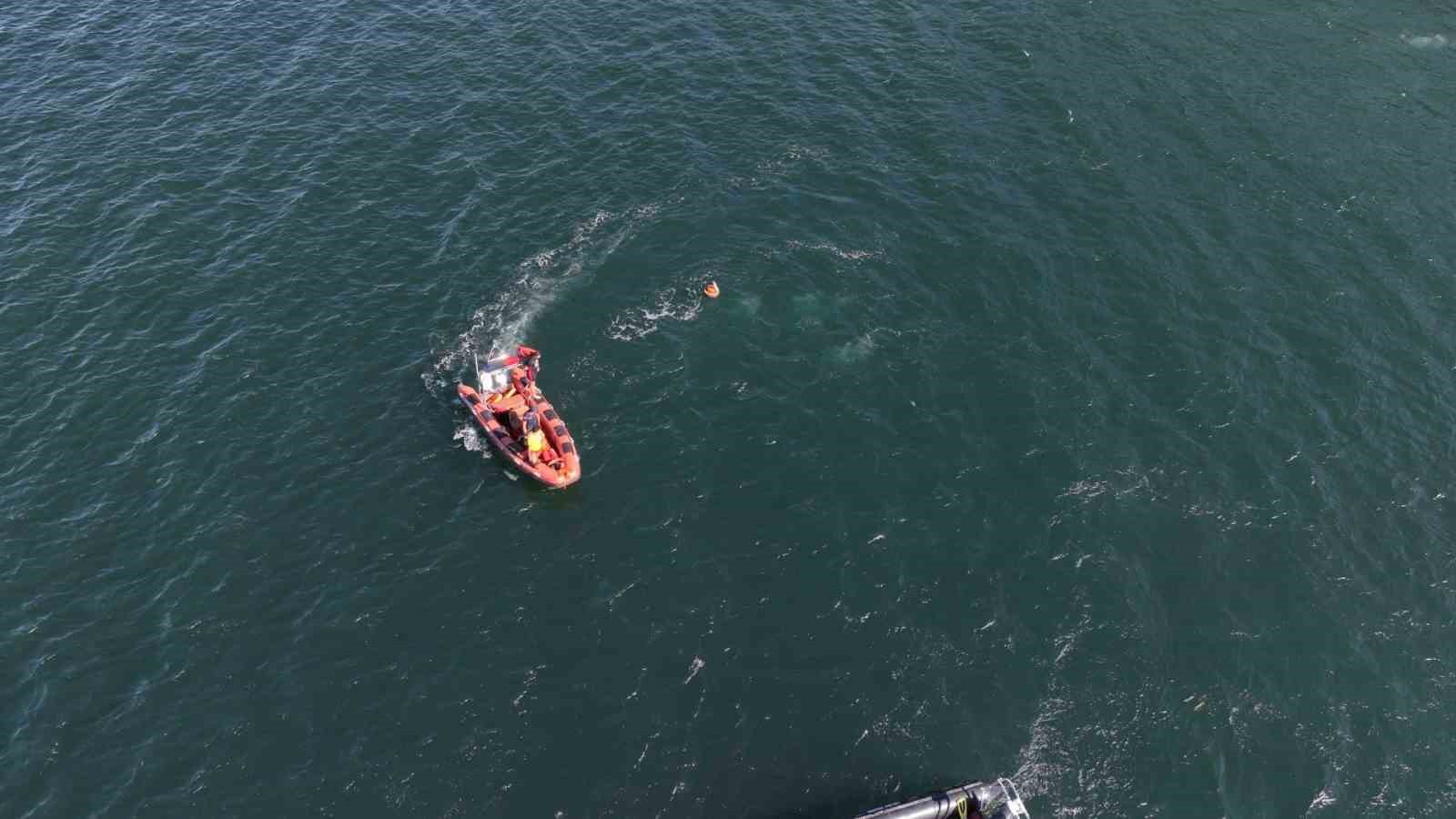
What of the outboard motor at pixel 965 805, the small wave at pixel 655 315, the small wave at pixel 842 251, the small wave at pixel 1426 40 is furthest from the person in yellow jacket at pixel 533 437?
the small wave at pixel 1426 40

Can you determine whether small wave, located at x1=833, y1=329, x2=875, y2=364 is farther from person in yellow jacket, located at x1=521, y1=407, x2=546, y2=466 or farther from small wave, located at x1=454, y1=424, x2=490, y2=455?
small wave, located at x1=454, y1=424, x2=490, y2=455

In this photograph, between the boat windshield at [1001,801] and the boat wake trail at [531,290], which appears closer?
the boat windshield at [1001,801]

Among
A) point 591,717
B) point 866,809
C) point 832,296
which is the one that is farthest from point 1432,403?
point 591,717

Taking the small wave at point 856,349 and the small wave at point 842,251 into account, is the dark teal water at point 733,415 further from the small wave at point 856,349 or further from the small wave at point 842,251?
the small wave at point 842,251

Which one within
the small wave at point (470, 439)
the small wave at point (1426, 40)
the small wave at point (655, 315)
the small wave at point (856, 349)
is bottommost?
the small wave at point (470, 439)

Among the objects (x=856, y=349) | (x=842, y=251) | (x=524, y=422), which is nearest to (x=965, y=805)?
(x=856, y=349)

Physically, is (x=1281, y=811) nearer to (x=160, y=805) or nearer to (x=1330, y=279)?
(x=1330, y=279)

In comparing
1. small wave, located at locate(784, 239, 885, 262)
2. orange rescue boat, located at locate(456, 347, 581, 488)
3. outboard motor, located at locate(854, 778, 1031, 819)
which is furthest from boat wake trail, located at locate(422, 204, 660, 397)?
outboard motor, located at locate(854, 778, 1031, 819)
